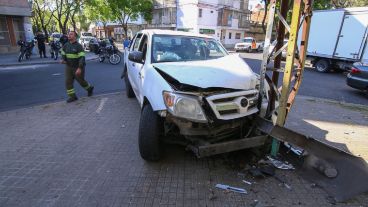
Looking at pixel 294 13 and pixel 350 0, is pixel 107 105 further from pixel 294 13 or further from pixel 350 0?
pixel 350 0

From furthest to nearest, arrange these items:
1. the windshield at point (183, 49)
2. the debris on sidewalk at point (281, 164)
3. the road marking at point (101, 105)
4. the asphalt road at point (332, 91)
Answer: the asphalt road at point (332, 91), the road marking at point (101, 105), the windshield at point (183, 49), the debris on sidewalk at point (281, 164)

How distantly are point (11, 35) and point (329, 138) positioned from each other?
21967 millimetres

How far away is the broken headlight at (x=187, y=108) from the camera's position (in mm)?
3219

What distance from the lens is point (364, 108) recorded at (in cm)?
746

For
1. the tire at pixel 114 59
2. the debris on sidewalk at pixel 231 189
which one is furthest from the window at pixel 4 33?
the debris on sidewalk at pixel 231 189

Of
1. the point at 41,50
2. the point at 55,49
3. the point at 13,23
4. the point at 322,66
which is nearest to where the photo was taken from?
the point at 322,66

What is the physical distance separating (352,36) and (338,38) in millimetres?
808

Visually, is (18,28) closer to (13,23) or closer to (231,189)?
(13,23)

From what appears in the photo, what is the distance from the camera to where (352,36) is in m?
13.0

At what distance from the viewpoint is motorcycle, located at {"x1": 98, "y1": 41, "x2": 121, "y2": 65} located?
51.3 feet

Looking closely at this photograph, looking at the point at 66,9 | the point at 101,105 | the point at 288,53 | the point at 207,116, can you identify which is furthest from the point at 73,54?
the point at 66,9

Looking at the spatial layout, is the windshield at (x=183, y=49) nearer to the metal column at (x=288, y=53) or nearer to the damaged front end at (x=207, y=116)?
the damaged front end at (x=207, y=116)

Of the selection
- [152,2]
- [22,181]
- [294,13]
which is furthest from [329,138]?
[152,2]

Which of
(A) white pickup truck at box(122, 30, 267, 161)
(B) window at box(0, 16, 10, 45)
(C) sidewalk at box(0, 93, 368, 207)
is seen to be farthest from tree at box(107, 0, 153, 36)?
(A) white pickup truck at box(122, 30, 267, 161)
